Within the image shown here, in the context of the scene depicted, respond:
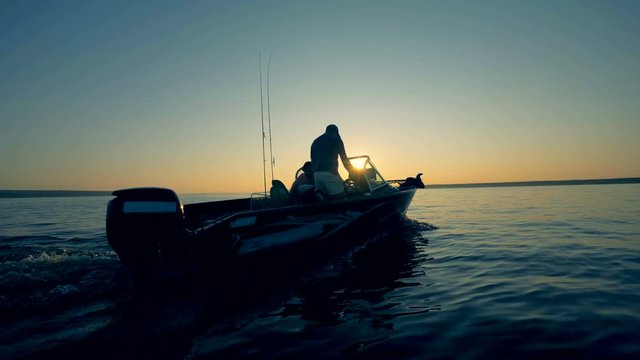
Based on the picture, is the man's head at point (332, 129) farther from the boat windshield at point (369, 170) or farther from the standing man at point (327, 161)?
the boat windshield at point (369, 170)

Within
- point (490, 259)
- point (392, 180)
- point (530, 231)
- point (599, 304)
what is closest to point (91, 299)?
point (599, 304)

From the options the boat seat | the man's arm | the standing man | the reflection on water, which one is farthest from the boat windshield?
the reflection on water

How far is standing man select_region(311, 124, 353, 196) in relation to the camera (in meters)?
7.55

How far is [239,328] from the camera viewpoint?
339 cm

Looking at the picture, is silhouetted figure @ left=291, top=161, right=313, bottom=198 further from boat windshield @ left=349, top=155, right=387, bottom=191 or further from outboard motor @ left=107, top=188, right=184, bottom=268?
outboard motor @ left=107, top=188, right=184, bottom=268

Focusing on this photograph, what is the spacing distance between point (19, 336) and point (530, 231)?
11719 mm

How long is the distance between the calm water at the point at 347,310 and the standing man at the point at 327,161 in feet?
5.76

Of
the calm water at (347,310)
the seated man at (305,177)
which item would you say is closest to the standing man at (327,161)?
the seated man at (305,177)

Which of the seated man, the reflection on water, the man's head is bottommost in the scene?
the reflection on water

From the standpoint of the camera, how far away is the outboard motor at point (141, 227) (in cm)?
506

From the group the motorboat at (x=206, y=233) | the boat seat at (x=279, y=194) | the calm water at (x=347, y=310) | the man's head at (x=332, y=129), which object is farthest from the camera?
the man's head at (x=332, y=129)

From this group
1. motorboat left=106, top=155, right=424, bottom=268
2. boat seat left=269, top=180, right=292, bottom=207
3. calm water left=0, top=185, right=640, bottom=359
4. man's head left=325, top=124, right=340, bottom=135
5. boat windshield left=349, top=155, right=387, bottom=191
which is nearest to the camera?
calm water left=0, top=185, right=640, bottom=359

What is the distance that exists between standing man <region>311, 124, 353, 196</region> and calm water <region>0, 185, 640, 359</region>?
1756 millimetres

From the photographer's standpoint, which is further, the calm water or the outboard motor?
the outboard motor
